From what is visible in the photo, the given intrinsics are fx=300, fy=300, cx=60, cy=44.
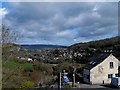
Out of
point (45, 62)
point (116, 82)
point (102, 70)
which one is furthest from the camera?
point (45, 62)

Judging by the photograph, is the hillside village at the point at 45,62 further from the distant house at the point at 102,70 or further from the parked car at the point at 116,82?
the parked car at the point at 116,82

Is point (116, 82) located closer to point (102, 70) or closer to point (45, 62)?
point (102, 70)

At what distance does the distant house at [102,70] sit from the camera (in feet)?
111

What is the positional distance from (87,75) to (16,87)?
697 inches

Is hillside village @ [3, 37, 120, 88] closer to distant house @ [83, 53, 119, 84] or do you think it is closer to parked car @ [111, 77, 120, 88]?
distant house @ [83, 53, 119, 84]

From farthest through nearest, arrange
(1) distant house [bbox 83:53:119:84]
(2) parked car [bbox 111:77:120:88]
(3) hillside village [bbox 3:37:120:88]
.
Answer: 1. (1) distant house [bbox 83:53:119:84]
2. (2) parked car [bbox 111:77:120:88]
3. (3) hillside village [bbox 3:37:120:88]

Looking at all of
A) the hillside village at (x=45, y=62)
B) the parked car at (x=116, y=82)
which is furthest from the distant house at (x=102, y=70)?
the parked car at (x=116, y=82)

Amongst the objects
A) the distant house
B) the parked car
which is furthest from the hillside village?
the parked car

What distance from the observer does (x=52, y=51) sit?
53.0m

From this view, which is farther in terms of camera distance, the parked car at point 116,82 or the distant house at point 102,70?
the distant house at point 102,70

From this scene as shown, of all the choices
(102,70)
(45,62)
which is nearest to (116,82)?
(102,70)

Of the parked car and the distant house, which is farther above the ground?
the distant house

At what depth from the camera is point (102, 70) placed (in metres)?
34.0

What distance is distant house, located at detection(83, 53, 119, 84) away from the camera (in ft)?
111
